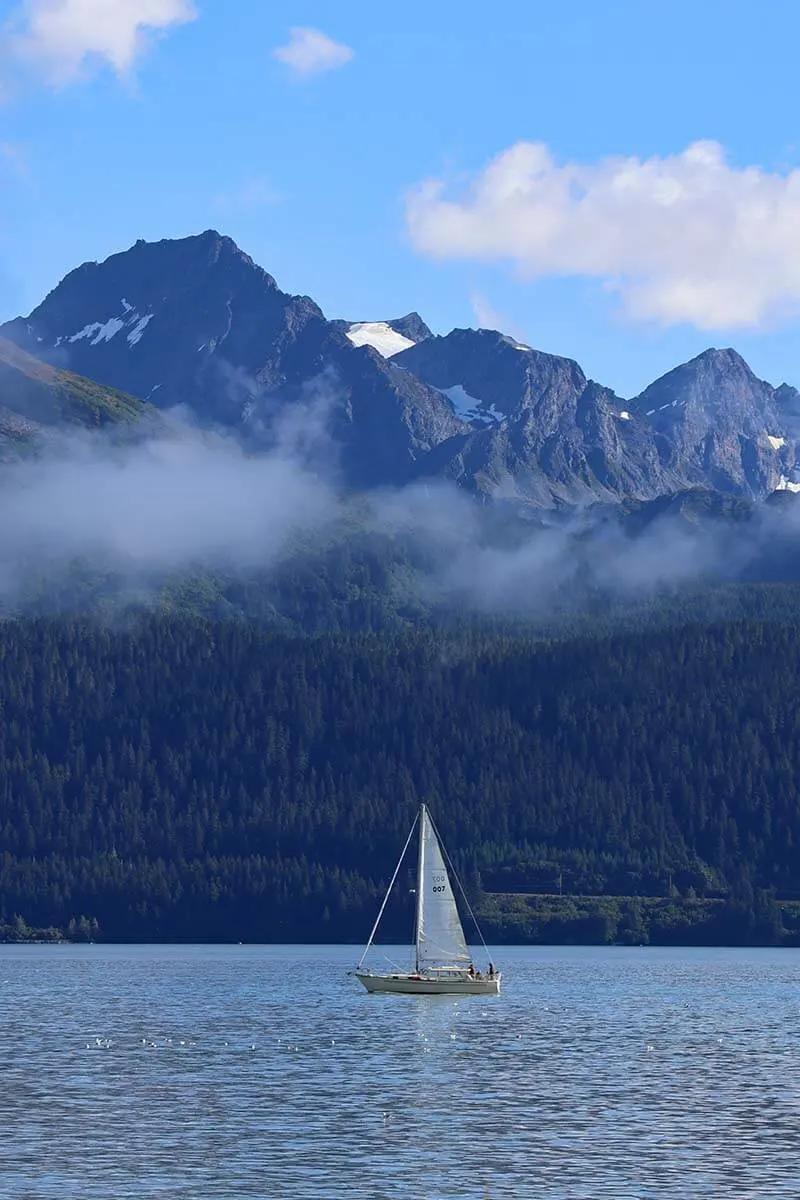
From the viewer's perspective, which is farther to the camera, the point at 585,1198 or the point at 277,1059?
the point at 277,1059

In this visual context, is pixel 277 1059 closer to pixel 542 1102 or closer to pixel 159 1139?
pixel 542 1102

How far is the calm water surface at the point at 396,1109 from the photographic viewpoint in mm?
94000

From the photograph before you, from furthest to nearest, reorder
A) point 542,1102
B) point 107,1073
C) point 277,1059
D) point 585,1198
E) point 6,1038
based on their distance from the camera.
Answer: point 6,1038
point 277,1059
point 107,1073
point 542,1102
point 585,1198

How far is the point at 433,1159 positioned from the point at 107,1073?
1673 inches

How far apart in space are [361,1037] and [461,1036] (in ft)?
28.9

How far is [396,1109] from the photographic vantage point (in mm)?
119188

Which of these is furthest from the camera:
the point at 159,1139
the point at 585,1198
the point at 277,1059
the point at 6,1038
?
the point at 6,1038

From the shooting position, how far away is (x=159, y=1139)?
10600 centimetres

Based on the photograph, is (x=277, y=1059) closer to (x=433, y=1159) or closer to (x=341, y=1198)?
(x=433, y=1159)

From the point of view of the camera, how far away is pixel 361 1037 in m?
168

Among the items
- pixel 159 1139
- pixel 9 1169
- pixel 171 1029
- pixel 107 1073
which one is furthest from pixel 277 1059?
pixel 9 1169

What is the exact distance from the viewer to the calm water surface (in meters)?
94.0

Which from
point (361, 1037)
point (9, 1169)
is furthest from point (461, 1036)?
point (9, 1169)

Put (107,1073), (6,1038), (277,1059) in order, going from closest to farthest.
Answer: (107,1073)
(277,1059)
(6,1038)
